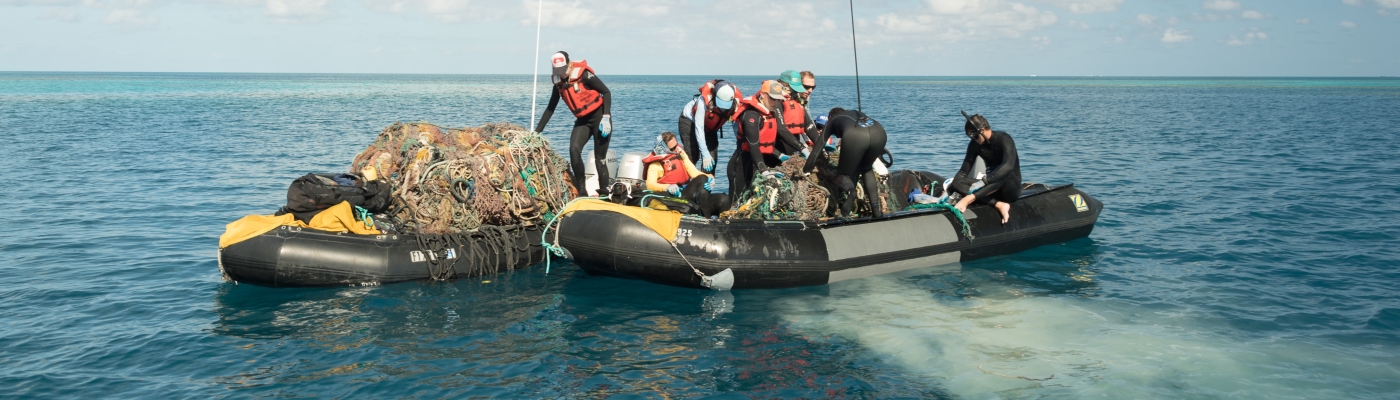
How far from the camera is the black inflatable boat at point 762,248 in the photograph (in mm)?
9344

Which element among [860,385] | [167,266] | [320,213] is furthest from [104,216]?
[860,385]

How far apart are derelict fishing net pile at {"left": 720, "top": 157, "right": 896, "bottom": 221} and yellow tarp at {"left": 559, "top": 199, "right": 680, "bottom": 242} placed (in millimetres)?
811

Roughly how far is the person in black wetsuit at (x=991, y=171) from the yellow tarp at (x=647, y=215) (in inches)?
133

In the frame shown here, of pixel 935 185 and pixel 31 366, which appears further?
pixel 935 185

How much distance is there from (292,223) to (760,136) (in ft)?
16.6

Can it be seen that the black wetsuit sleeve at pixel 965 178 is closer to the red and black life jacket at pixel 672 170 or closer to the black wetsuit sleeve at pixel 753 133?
the black wetsuit sleeve at pixel 753 133

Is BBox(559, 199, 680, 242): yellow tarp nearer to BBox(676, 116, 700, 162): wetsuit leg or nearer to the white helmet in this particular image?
the white helmet

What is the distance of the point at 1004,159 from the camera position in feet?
33.4

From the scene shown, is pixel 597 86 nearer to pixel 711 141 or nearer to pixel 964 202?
pixel 711 141

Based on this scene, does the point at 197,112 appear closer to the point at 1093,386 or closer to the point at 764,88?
the point at 764,88

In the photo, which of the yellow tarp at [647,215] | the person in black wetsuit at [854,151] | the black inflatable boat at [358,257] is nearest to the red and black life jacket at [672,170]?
the yellow tarp at [647,215]

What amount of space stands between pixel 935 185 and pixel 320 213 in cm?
730

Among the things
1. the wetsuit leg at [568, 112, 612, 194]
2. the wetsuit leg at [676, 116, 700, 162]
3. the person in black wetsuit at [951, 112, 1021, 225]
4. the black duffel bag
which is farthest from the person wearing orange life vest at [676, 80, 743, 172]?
the black duffel bag

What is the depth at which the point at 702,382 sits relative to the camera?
7.27m
